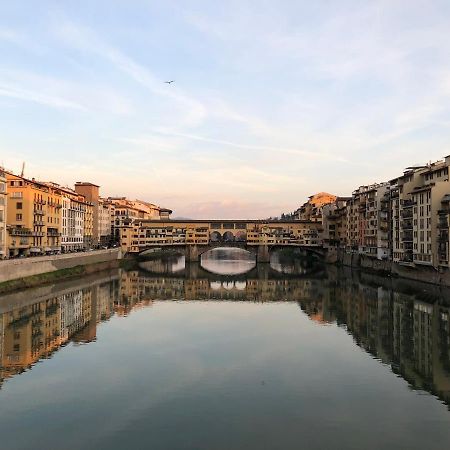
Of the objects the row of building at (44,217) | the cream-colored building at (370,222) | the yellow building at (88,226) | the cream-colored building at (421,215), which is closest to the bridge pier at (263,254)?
the cream-colored building at (370,222)

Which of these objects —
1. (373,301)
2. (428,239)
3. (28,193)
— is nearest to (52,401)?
(373,301)

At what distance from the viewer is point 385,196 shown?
251ft

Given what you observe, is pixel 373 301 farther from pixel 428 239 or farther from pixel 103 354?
pixel 103 354

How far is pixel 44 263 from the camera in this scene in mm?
59375

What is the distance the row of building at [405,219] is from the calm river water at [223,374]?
857 cm

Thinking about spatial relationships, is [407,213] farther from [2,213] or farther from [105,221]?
[105,221]

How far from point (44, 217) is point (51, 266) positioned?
15671 mm

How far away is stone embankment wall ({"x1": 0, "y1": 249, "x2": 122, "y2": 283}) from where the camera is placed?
4997 centimetres

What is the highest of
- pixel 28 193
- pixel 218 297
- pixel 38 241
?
pixel 28 193

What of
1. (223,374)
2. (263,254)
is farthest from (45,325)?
(263,254)

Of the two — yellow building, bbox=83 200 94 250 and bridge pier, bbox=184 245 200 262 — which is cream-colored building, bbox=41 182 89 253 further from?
bridge pier, bbox=184 245 200 262

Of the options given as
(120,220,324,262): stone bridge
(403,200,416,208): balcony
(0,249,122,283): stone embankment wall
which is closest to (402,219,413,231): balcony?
(403,200,416,208): balcony

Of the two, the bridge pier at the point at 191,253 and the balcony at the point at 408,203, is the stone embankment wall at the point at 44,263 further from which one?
the balcony at the point at 408,203

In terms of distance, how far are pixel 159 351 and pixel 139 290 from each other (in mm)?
33034
